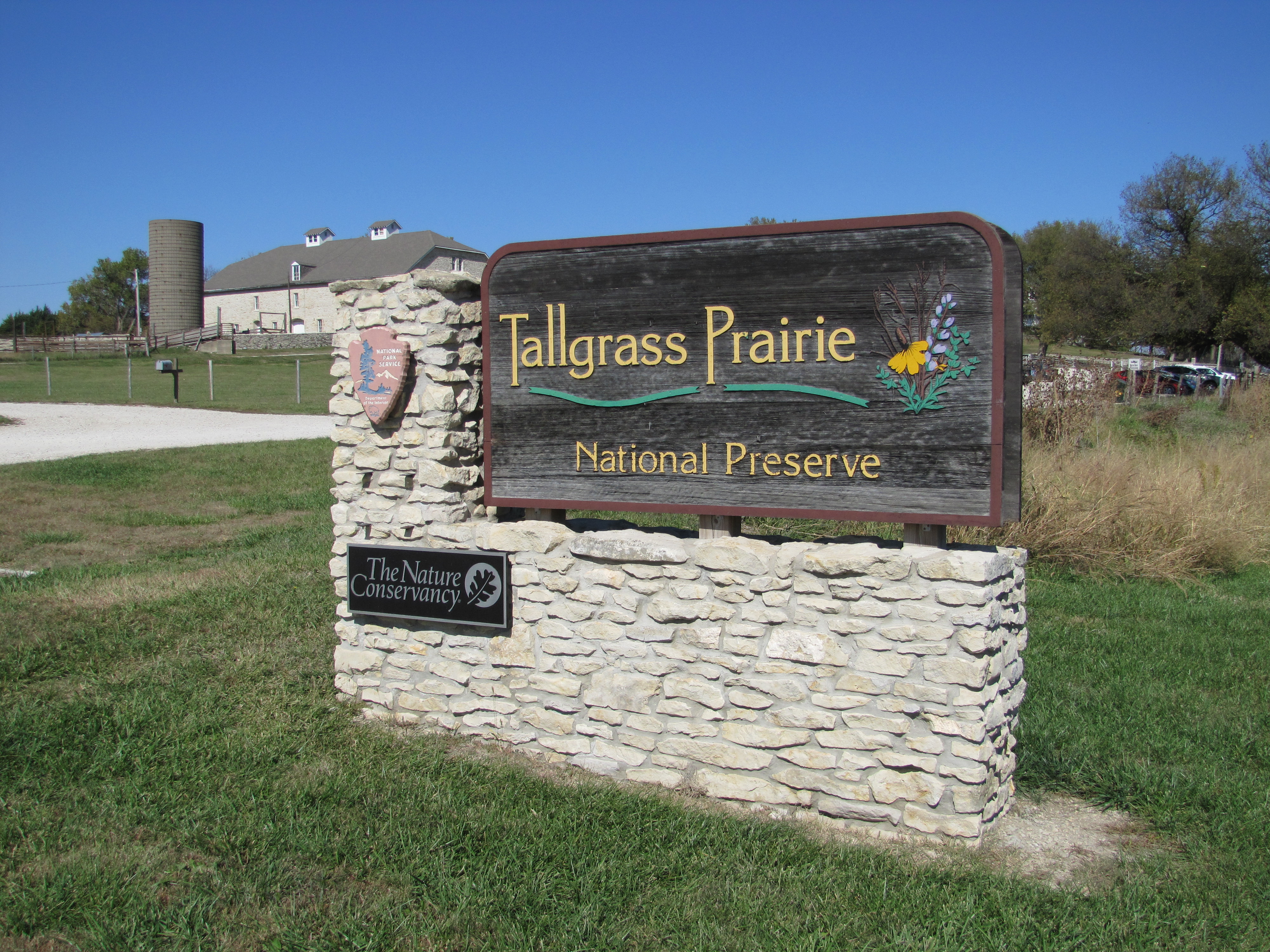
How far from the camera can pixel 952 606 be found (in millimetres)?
4242

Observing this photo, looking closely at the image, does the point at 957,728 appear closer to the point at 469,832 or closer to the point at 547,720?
the point at 547,720

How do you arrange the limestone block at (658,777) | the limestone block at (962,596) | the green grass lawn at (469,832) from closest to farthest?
1. the green grass lawn at (469,832)
2. the limestone block at (962,596)
3. the limestone block at (658,777)

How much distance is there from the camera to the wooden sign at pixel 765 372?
4254mm

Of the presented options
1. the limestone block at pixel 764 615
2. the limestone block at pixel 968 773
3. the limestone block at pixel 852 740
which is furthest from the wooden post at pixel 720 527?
the limestone block at pixel 968 773

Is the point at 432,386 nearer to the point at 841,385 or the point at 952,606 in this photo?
the point at 841,385

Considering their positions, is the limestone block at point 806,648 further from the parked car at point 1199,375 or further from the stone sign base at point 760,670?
the parked car at point 1199,375

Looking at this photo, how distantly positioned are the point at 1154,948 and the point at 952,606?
4.78 ft

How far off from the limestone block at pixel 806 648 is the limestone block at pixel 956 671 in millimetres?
362

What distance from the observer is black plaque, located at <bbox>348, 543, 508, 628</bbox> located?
5168mm

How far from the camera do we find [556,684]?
5.11m

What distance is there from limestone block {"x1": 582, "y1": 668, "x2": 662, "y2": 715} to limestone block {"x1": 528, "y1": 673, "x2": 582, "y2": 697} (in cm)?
6

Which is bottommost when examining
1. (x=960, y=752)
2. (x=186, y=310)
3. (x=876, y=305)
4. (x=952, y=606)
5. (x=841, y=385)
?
(x=960, y=752)

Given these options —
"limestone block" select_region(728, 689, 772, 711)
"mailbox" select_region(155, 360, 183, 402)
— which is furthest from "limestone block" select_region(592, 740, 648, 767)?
"mailbox" select_region(155, 360, 183, 402)

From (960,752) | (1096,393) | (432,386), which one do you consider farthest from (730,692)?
(1096,393)
